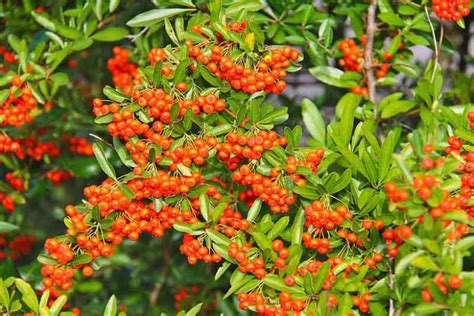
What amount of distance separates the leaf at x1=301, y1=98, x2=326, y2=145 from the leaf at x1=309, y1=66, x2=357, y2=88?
0.22m

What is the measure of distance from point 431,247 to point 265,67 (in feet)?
1.98

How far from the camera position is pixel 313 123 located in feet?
6.58

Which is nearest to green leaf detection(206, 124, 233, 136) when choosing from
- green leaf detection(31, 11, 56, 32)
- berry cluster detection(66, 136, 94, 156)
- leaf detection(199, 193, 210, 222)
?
leaf detection(199, 193, 210, 222)

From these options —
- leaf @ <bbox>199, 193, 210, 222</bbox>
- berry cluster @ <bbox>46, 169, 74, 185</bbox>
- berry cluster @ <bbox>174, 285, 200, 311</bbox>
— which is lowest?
berry cluster @ <bbox>174, 285, 200, 311</bbox>

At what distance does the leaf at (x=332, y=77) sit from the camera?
223 centimetres

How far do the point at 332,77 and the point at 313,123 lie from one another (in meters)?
0.29

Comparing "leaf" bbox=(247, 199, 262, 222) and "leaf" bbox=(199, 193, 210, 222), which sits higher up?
"leaf" bbox=(199, 193, 210, 222)

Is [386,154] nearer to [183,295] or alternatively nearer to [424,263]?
[424,263]

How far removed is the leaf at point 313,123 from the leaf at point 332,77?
22 centimetres

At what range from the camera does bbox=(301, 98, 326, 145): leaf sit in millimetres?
1983

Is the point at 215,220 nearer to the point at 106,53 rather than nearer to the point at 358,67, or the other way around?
the point at 358,67

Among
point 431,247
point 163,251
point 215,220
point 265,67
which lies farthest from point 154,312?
point 431,247

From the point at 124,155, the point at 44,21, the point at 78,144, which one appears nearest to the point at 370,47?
the point at 124,155

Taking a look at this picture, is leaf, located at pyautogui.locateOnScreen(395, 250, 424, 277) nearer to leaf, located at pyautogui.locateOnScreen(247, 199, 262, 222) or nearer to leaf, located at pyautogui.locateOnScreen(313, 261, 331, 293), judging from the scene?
leaf, located at pyautogui.locateOnScreen(313, 261, 331, 293)
